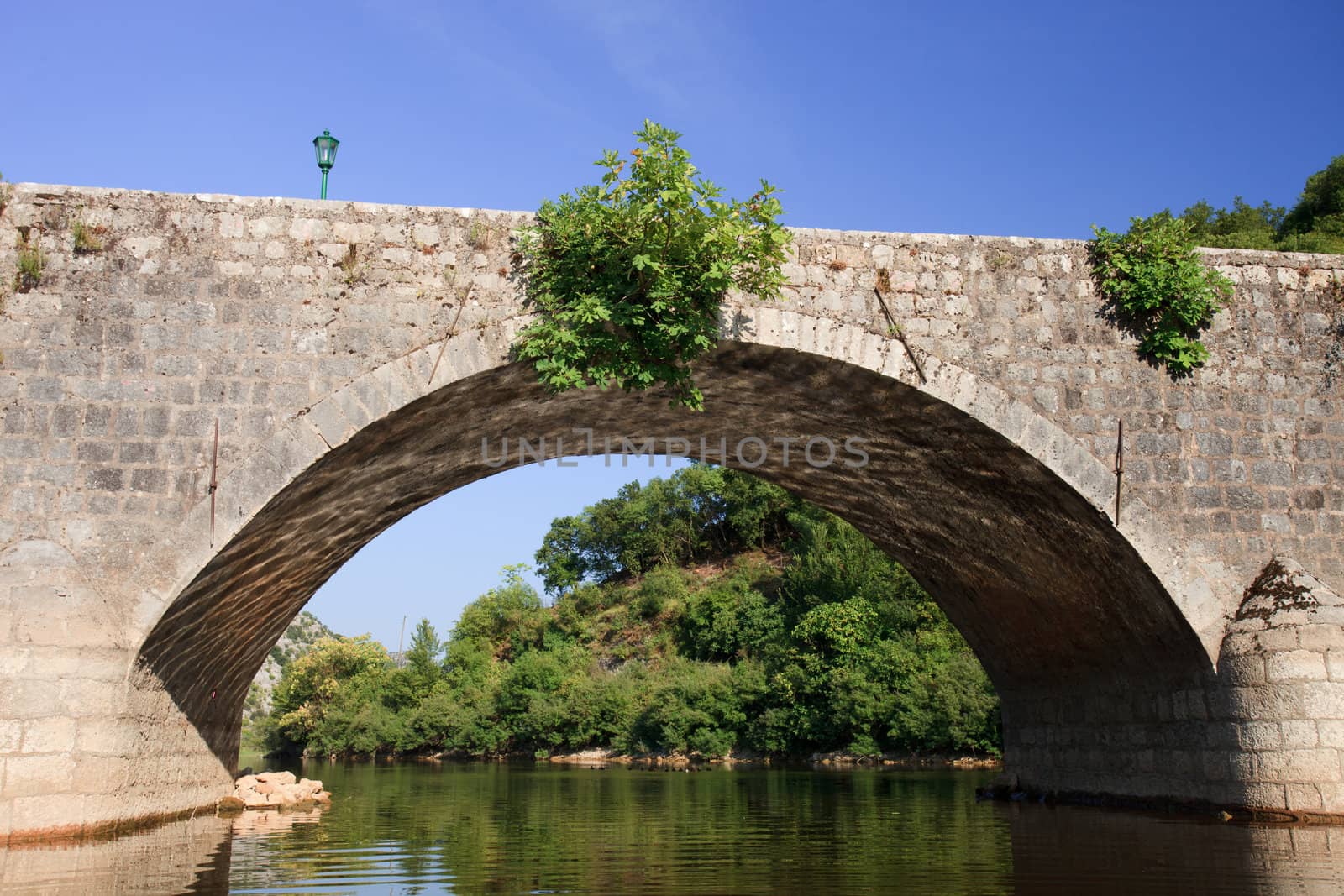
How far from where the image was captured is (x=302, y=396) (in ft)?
26.9

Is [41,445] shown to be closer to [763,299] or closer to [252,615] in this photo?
[252,615]

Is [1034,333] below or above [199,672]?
above

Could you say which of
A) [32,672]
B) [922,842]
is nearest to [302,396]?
[32,672]

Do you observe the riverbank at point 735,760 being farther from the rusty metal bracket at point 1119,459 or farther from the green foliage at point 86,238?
the green foliage at point 86,238

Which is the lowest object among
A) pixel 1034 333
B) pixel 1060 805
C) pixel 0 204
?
pixel 1060 805

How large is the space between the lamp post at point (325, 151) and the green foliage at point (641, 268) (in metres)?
2.09

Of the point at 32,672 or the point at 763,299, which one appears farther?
the point at 763,299

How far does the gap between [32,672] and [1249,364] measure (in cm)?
968

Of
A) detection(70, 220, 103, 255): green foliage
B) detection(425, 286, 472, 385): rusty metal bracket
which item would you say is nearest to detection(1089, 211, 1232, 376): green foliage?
detection(425, 286, 472, 385): rusty metal bracket

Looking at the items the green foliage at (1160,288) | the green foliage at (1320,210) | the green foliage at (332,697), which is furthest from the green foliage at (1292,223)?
the green foliage at (332,697)

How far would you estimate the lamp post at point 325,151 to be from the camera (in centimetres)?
949

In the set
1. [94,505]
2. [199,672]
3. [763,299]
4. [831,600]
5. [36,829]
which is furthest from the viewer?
[831,600]

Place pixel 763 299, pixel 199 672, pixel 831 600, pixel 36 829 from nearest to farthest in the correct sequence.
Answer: pixel 36 829, pixel 763 299, pixel 199 672, pixel 831 600

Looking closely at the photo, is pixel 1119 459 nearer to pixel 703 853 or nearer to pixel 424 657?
pixel 703 853
